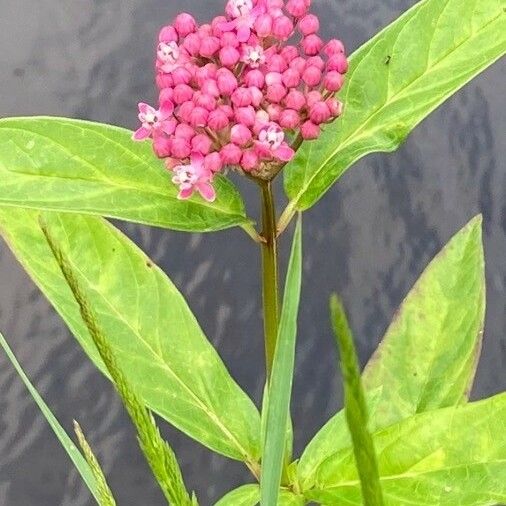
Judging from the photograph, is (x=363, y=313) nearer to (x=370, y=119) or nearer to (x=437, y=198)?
(x=437, y=198)

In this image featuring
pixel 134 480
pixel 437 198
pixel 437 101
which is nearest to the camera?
pixel 437 101

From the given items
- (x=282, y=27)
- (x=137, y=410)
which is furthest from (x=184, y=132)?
(x=137, y=410)

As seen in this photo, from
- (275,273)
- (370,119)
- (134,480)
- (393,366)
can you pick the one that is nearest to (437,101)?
(370,119)

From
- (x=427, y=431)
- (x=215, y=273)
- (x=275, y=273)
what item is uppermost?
(x=215, y=273)

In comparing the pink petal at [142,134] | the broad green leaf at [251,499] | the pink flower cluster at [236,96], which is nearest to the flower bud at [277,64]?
the pink flower cluster at [236,96]

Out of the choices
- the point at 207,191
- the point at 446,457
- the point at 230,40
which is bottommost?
the point at 446,457

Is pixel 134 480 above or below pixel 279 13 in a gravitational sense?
below

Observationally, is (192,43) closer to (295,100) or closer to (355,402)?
(295,100)
